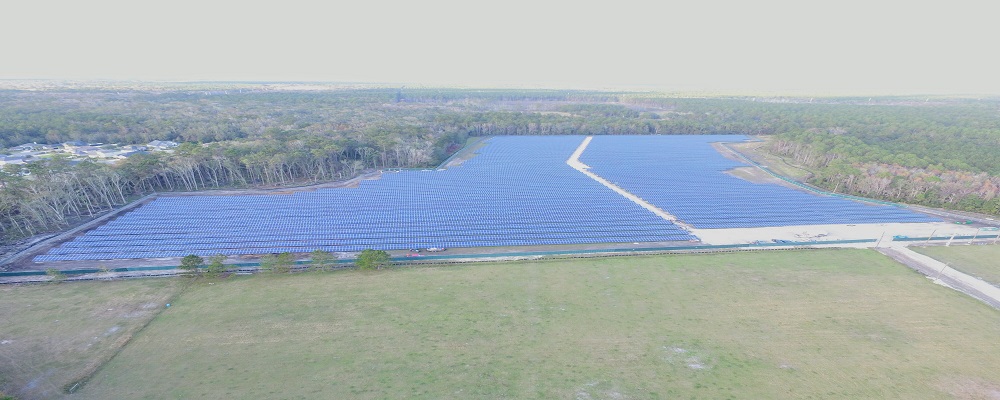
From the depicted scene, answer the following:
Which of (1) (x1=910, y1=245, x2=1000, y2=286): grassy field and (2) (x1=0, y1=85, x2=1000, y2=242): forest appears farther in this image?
(2) (x1=0, y1=85, x2=1000, y2=242): forest

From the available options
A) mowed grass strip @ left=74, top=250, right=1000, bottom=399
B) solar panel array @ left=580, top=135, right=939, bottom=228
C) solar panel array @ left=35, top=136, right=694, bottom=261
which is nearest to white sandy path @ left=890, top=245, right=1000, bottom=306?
mowed grass strip @ left=74, top=250, right=1000, bottom=399

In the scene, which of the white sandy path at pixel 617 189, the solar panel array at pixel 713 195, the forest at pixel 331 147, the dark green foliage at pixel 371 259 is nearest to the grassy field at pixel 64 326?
the dark green foliage at pixel 371 259

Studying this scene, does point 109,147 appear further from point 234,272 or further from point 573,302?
point 573,302

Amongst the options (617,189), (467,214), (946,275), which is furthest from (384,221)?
(946,275)

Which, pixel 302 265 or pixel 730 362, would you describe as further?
pixel 302 265

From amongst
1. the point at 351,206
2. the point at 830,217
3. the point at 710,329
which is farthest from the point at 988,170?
the point at 351,206

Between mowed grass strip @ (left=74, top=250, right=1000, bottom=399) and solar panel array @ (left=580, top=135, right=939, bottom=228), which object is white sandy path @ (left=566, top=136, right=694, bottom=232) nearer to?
solar panel array @ (left=580, top=135, right=939, bottom=228)

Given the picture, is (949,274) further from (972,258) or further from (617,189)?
(617,189)
